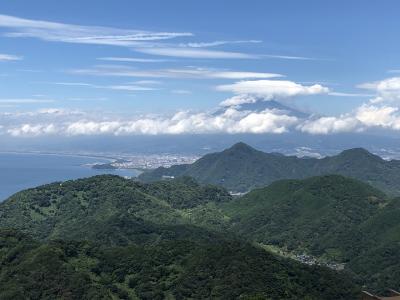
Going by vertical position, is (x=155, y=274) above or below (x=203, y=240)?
above

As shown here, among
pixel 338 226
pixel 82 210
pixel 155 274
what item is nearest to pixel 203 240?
pixel 338 226

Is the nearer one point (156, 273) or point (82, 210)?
point (156, 273)

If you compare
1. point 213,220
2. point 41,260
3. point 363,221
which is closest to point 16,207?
point 213,220

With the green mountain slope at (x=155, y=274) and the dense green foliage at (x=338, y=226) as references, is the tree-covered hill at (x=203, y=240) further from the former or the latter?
the dense green foliage at (x=338, y=226)

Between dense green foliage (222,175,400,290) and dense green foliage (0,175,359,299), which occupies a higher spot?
dense green foliage (0,175,359,299)

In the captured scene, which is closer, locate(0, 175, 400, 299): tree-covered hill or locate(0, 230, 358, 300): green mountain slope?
locate(0, 230, 358, 300): green mountain slope

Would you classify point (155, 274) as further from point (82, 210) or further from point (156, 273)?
point (82, 210)

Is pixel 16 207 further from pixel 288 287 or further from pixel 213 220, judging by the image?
pixel 288 287

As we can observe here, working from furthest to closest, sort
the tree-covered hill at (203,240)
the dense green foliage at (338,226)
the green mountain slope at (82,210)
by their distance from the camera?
the green mountain slope at (82,210) → the dense green foliage at (338,226) → the tree-covered hill at (203,240)

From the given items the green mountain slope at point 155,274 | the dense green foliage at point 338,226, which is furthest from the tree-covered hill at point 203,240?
the dense green foliage at point 338,226

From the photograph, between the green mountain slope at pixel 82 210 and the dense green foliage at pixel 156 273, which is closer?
the dense green foliage at pixel 156 273

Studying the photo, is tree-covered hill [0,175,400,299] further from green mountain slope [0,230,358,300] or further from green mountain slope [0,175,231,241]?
green mountain slope [0,175,231,241]

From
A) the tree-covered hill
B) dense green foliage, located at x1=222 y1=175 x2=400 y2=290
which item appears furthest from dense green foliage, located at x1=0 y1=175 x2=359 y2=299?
dense green foliage, located at x1=222 y1=175 x2=400 y2=290
